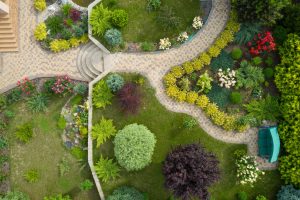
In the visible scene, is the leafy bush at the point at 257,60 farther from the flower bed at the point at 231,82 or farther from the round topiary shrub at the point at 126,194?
the round topiary shrub at the point at 126,194

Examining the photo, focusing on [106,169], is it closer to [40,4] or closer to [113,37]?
[113,37]

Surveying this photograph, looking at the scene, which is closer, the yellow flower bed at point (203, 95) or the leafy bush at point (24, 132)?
the yellow flower bed at point (203, 95)

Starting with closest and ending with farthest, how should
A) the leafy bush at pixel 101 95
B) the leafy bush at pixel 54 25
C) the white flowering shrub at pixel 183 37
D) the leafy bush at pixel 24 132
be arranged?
the leafy bush at pixel 101 95 → the white flowering shrub at pixel 183 37 → the leafy bush at pixel 24 132 → the leafy bush at pixel 54 25

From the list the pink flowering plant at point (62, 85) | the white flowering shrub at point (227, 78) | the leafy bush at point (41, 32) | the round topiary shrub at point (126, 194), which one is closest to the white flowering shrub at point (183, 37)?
the white flowering shrub at point (227, 78)

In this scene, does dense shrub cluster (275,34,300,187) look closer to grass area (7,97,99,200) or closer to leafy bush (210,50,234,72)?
leafy bush (210,50,234,72)

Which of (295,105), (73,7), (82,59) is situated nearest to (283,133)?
(295,105)

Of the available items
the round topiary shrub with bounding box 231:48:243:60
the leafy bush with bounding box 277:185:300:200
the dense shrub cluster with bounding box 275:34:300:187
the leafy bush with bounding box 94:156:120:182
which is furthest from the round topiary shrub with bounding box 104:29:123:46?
the leafy bush with bounding box 277:185:300:200
